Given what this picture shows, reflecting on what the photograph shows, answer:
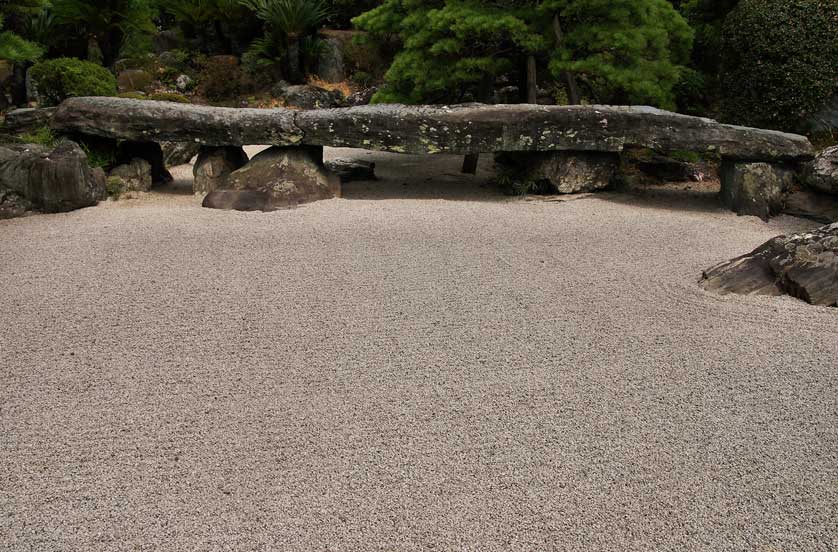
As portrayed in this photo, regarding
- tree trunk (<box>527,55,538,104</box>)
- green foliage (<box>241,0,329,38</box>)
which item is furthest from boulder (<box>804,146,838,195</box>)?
green foliage (<box>241,0,329,38</box>)

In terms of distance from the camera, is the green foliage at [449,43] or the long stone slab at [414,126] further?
the green foliage at [449,43]

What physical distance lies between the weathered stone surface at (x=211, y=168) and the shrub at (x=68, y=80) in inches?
177

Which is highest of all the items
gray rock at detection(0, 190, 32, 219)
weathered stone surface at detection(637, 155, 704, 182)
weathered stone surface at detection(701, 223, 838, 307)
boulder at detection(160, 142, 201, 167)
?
weathered stone surface at detection(701, 223, 838, 307)

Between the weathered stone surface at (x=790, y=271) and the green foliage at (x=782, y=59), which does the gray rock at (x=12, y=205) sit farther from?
the green foliage at (x=782, y=59)

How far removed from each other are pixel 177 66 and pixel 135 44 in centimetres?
176

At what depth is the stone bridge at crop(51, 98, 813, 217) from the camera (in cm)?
706

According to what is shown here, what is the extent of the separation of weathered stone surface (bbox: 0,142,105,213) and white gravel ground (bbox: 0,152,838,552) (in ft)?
3.72

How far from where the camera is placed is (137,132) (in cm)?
773

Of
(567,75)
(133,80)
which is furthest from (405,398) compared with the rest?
(133,80)

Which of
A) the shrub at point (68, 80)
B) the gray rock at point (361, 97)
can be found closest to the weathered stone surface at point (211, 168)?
the shrub at point (68, 80)

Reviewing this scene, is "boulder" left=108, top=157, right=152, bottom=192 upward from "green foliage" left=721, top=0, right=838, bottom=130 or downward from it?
downward

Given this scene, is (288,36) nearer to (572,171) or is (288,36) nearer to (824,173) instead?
(572,171)

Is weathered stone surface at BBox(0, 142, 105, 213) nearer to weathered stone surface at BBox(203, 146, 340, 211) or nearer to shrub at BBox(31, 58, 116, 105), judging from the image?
weathered stone surface at BBox(203, 146, 340, 211)

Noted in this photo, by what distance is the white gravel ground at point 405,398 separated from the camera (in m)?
2.60
